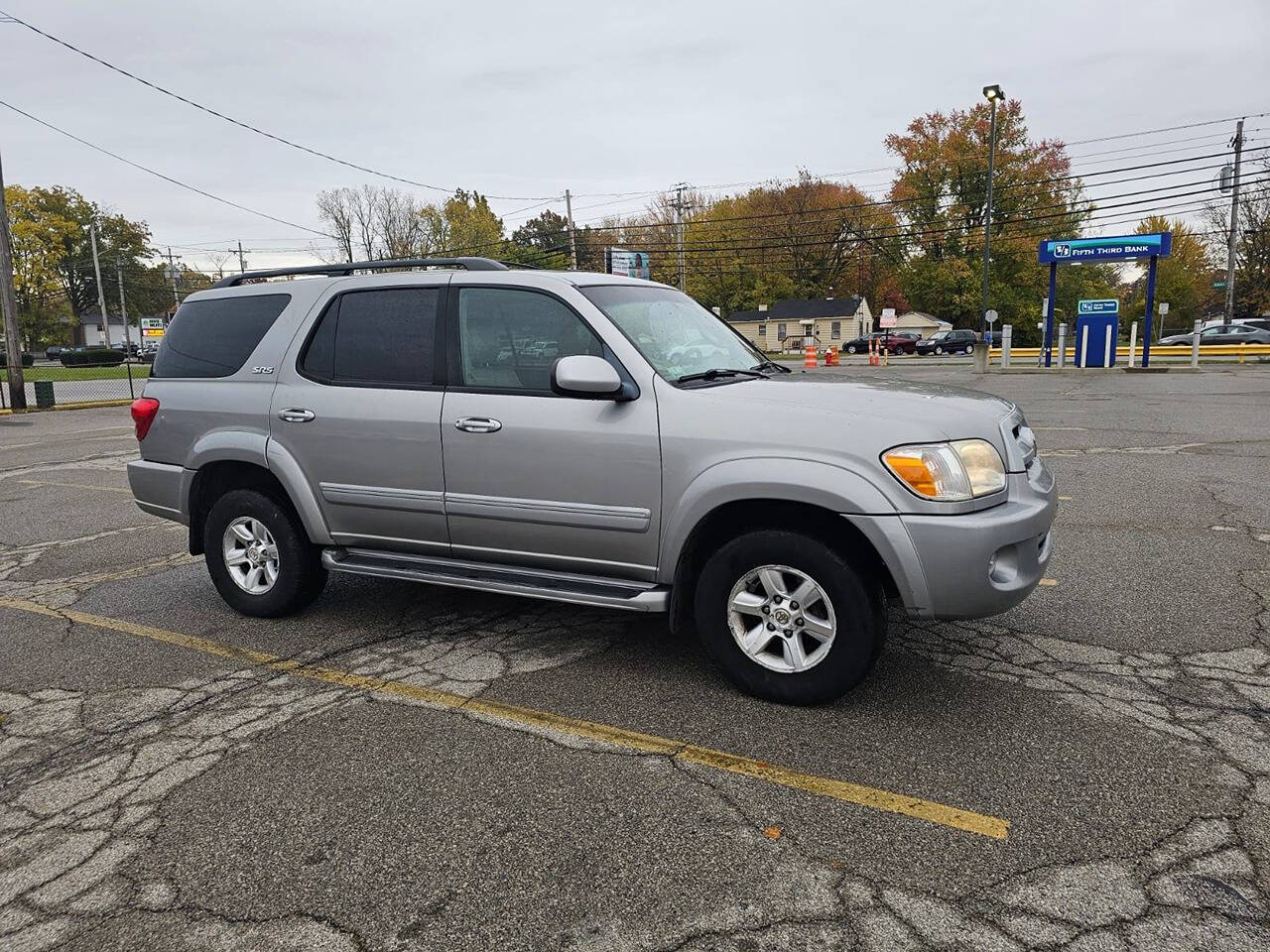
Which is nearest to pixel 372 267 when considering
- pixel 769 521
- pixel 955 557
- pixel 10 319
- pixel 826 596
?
pixel 769 521

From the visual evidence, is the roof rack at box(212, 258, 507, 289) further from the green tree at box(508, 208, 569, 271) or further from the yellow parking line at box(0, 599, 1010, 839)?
the green tree at box(508, 208, 569, 271)

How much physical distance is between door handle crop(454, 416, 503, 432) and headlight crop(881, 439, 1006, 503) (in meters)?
1.75

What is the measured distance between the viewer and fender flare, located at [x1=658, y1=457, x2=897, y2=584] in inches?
133

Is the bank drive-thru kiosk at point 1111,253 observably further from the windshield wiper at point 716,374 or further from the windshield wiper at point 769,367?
the windshield wiper at point 716,374

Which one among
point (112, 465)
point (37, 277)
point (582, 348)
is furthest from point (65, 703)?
point (37, 277)

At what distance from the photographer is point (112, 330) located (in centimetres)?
9225

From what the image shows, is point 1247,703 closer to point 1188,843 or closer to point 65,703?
point 1188,843

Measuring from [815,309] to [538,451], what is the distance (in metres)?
68.5

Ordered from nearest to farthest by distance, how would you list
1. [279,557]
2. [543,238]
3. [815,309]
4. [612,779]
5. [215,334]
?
[612,779] → [279,557] → [215,334] → [815,309] → [543,238]

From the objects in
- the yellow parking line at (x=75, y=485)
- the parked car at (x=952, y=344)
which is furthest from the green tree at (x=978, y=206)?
the yellow parking line at (x=75, y=485)

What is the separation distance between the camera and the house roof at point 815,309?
A: 225 feet

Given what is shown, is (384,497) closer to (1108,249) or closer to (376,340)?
(376,340)

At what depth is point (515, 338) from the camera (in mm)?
4223

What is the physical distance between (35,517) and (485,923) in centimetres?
775
